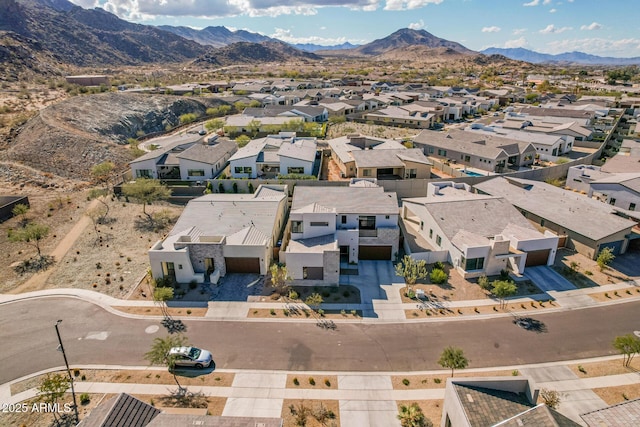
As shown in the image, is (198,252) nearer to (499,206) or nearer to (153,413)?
(153,413)

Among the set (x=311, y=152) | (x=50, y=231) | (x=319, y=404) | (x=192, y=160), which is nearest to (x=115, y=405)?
(x=319, y=404)

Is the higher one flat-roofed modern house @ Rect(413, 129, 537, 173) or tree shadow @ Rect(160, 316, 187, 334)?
flat-roofed modern house @ Rect(413, 129, 537, 173)

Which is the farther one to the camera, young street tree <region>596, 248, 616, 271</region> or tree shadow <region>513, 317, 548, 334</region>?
young street tree <region>596, 248, 616, 271</region>

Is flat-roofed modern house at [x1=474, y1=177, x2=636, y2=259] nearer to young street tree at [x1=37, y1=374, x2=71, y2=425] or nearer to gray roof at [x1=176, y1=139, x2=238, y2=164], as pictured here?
gray roof at [x1=176, y1=139, x2=238, y2=164]

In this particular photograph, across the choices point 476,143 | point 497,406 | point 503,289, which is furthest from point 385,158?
point 497,406

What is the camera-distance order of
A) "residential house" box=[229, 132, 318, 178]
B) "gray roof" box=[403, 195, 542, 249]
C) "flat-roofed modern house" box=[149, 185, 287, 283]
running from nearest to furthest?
"flat-roofed modern house" box=[149, 185, 287, 283] → "gray roof" box=[403, 195, 542, 249] → "residential house" box=[229, 132, 318, 178]

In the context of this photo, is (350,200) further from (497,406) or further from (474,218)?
(497,406)

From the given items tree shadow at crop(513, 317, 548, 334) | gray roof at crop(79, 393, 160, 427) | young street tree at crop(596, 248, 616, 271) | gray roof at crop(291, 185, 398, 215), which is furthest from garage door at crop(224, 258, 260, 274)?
young street tree at crop(596, 248, 616, 271)
